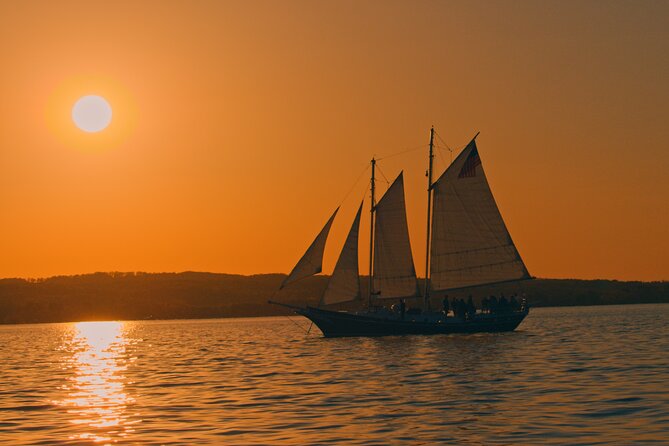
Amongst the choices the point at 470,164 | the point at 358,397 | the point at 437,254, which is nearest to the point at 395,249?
the point at 437,254

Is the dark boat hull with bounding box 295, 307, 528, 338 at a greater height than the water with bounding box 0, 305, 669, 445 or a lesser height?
greater

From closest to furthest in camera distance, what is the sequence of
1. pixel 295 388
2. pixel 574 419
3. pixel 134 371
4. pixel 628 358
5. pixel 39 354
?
pixel 574 419 < pixel 295 388 < pixel 628 358 < pixel 134 371 < pixel 39 354

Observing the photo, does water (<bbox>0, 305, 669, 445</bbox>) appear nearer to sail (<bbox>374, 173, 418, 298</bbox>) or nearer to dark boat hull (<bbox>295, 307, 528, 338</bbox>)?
sail (<bbox>374, 173, 418, 298</bbox>)

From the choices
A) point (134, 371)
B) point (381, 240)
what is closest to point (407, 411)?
point (134, 371)

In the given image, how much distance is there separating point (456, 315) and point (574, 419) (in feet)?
187

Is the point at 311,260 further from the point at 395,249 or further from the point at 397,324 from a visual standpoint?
the point at 397,324

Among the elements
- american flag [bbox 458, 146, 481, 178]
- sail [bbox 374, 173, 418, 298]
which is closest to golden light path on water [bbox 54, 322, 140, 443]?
sail [bbox 374, 173, 418, 298]

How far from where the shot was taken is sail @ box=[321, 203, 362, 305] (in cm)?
8188

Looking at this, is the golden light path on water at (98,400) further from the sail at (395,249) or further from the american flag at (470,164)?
the american flag at (470,164)

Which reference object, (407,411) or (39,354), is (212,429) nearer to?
(407,411)

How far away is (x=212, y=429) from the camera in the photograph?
98.1 feet

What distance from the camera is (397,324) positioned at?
83.8 metres

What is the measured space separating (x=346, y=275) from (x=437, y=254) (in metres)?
8.14

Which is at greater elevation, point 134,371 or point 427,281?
point 427,281
